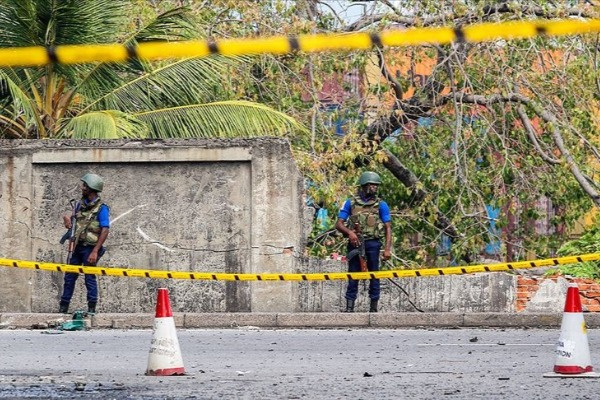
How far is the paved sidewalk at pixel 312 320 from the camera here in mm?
15297

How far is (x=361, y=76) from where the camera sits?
2255 centimetres

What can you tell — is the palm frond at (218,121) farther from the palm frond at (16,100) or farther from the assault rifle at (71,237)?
the assault rifle at (71,237)

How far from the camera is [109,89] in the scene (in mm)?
20297

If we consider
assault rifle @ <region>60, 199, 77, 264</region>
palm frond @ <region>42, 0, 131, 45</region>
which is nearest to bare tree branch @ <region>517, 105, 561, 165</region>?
palm frond @ <region>42, 0, 131, 45</region>

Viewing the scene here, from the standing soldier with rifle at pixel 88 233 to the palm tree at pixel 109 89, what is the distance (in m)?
3.03

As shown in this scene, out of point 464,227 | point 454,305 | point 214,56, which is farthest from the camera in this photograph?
point 464,227

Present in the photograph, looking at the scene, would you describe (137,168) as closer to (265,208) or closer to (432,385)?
(265,208)

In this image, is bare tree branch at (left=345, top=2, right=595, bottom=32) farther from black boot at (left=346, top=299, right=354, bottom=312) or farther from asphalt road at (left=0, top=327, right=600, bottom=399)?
asphalt road at (left=0, top=327, right=600, bottom=399)

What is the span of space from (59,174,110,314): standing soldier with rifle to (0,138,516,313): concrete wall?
0.65 metres

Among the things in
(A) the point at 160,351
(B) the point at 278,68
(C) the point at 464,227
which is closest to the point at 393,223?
(C) the point at 464,227

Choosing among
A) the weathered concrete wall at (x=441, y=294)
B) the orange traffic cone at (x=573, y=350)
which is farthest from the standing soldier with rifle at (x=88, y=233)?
the orange traffic cone at (x=573, y=350)

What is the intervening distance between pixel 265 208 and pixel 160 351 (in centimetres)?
666

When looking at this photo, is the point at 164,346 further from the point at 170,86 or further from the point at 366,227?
the point at 170,86

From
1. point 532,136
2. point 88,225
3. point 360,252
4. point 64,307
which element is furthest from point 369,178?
point 532,136
